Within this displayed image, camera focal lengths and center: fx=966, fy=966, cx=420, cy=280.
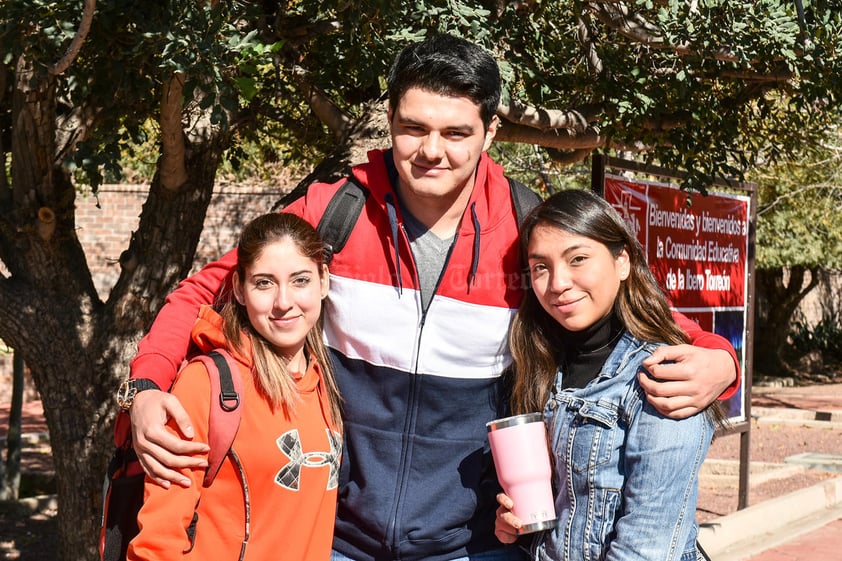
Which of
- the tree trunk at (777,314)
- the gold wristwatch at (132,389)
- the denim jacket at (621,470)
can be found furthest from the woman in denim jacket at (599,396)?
the tree trunk at (777,314)

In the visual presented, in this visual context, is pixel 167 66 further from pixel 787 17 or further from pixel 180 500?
pixel 787 17

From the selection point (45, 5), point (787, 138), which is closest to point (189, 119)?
point (45, 5)

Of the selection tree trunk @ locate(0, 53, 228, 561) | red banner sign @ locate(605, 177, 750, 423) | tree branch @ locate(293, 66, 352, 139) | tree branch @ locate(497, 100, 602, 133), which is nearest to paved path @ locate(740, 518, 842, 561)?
red banner sign @ locate(605, 177, 750, 423)

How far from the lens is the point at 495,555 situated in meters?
2.59

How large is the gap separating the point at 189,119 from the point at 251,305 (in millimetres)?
3179

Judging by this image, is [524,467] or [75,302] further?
[75,302]

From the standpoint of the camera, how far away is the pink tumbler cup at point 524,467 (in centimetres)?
236

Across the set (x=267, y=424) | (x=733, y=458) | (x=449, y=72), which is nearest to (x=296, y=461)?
(x=267, y=424)

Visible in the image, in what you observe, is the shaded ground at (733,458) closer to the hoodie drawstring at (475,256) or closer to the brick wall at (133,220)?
the brick wall at (133,220)

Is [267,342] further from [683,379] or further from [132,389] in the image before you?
[683,379]

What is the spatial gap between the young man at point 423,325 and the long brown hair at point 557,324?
8 cm

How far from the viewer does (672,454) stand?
2.21 meters

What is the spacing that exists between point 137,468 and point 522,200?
126cm

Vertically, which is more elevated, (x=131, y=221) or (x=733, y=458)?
(x=131, y=221)
